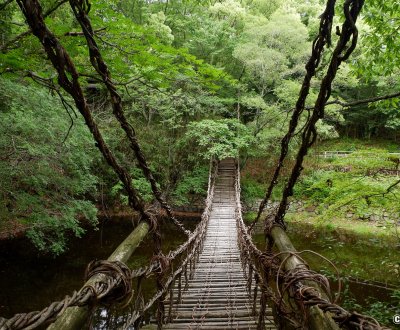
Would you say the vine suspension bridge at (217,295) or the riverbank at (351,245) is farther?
the riverbank at (351,245)

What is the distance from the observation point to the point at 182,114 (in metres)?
11.9

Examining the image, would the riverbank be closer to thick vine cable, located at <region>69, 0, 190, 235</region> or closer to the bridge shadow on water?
the bridge shadow on water

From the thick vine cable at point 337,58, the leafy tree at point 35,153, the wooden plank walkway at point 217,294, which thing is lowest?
the wooden plank walkway at point 217,294

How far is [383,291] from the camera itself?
555cm

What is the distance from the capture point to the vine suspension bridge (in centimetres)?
86

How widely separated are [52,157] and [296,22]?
10.1 meters

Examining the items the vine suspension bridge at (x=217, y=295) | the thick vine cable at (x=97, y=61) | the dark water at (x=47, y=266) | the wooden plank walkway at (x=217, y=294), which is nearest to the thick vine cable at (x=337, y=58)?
the vine suspension bridge at (x=217, y=295)

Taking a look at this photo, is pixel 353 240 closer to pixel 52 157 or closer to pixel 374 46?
pixel 374 46

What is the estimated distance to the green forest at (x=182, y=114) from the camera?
2854 millimetres

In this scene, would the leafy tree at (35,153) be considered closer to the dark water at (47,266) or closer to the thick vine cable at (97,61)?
the dark water at (47,266)

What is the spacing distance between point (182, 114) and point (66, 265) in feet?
22.8

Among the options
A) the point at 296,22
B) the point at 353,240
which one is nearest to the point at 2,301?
the point at 353,240

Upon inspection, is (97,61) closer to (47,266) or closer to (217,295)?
(217,295)

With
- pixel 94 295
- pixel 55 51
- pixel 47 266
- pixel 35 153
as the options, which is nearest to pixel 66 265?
pixel 47 266
